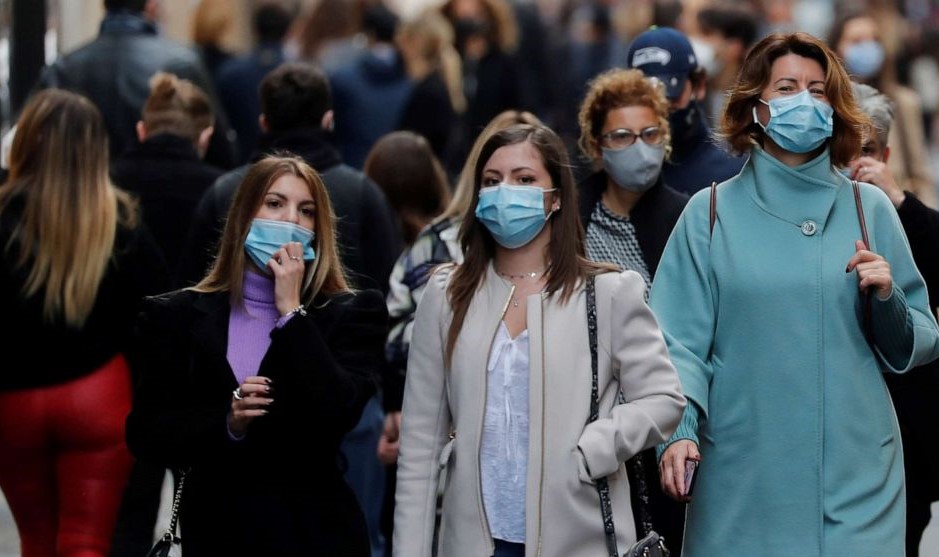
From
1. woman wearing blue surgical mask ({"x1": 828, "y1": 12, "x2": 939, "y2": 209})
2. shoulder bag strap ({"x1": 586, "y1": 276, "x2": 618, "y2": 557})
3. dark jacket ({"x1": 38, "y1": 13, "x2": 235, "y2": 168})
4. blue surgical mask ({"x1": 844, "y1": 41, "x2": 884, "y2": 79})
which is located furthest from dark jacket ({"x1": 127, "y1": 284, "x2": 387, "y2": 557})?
blue surgical mask ({"x1": 844, "y1": 41, "x2": 884, "y2": 79})

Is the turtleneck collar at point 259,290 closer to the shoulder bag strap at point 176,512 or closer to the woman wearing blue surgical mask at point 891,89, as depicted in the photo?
the shoulder bag strap at point 176,512

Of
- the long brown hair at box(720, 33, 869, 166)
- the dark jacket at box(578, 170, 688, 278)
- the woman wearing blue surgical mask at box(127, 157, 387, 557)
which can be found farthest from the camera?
the dark jacket at box(578, 170, 688, 278)

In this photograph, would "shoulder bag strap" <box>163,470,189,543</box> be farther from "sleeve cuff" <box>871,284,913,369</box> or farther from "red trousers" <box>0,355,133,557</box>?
"sleeve cuff" <box>871,284,913,369</box>

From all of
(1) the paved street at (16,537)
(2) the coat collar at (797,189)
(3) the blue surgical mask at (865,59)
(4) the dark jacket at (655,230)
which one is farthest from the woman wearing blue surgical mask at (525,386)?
(3) the blue surgical mask at (865,59)

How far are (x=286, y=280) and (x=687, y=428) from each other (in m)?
1.19

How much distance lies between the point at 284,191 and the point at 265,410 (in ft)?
2.34

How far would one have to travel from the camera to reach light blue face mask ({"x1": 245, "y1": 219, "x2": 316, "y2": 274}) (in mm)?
5719

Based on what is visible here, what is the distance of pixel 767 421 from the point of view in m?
5.46

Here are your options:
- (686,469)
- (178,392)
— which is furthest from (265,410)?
(686,469)

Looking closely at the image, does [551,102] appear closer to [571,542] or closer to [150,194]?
[150,194]

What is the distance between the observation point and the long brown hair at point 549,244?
5465 millimetres

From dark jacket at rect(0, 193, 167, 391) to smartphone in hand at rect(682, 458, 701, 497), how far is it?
2.49m

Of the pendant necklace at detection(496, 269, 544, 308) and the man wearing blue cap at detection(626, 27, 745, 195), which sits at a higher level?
the man wearing blue cap at detection(626, 27, 745, 195)

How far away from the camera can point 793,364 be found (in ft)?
17.8
